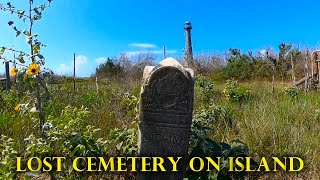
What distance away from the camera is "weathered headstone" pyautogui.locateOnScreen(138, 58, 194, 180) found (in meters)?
2.68

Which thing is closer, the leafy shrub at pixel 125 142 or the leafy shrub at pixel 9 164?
the leafy shrub at pixel 9 164

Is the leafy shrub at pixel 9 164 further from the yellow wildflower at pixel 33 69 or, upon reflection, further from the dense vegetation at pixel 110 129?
the yellow wildflower at pixel 33 69

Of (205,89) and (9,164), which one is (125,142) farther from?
(205,89)

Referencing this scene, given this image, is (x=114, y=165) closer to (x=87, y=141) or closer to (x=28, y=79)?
(x=87, y=141)

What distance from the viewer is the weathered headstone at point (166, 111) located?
8.78 feet

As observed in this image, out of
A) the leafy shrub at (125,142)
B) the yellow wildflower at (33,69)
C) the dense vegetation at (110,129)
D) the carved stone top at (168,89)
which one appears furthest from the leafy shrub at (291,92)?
the yellow wildflower at (33,69)

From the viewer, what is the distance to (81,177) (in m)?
2.80

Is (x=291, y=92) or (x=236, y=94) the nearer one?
(x=236, y=94)

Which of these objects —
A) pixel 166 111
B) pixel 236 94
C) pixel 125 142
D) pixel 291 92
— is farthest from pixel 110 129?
pixel 291 92

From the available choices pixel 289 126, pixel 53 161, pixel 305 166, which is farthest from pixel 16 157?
pixel 289 126

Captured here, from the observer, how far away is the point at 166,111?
8.95 ft

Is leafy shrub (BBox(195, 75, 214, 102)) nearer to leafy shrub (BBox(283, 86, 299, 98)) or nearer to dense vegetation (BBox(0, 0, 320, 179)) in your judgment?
dense vegetation (BBox(0, 0, 320, 179))

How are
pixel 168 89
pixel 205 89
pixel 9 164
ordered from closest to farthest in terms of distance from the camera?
pixel 9 164, pixel 168 89, pixel 205 89

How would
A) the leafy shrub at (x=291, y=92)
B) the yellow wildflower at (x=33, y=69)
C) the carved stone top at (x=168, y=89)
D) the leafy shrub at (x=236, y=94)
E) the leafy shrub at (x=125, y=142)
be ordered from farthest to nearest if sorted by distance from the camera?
the leafy shrub at (x=291, y=92)
the leafy shrub at (x=236, y=94)
the leafy shrub at (x=125, y=142)
the carved stone top at (x=168, y=89)
the yellow wildflower at (x=33, y=69)
